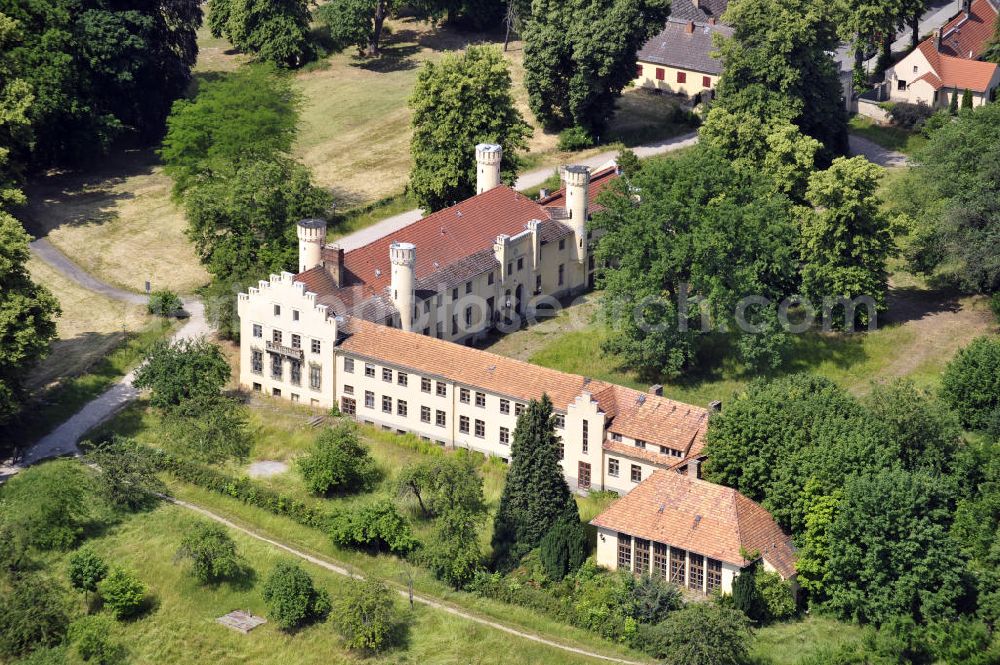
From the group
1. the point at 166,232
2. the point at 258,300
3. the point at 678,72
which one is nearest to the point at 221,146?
the point at 166,232

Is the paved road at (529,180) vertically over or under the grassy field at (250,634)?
over

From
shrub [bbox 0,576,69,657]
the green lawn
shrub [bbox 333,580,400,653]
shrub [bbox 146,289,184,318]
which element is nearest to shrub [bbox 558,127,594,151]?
the green lawn

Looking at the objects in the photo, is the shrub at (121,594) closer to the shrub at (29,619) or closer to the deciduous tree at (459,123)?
the shrub at (29,619)

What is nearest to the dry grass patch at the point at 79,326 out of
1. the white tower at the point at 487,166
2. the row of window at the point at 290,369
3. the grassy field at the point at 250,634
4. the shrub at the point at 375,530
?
the row of window at the point at 290,369

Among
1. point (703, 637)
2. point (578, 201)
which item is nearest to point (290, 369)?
point (578, 201)

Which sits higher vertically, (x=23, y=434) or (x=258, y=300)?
(x=258, y=300)

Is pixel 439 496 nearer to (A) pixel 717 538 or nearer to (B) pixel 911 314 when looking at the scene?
(A) pixel 717 538
